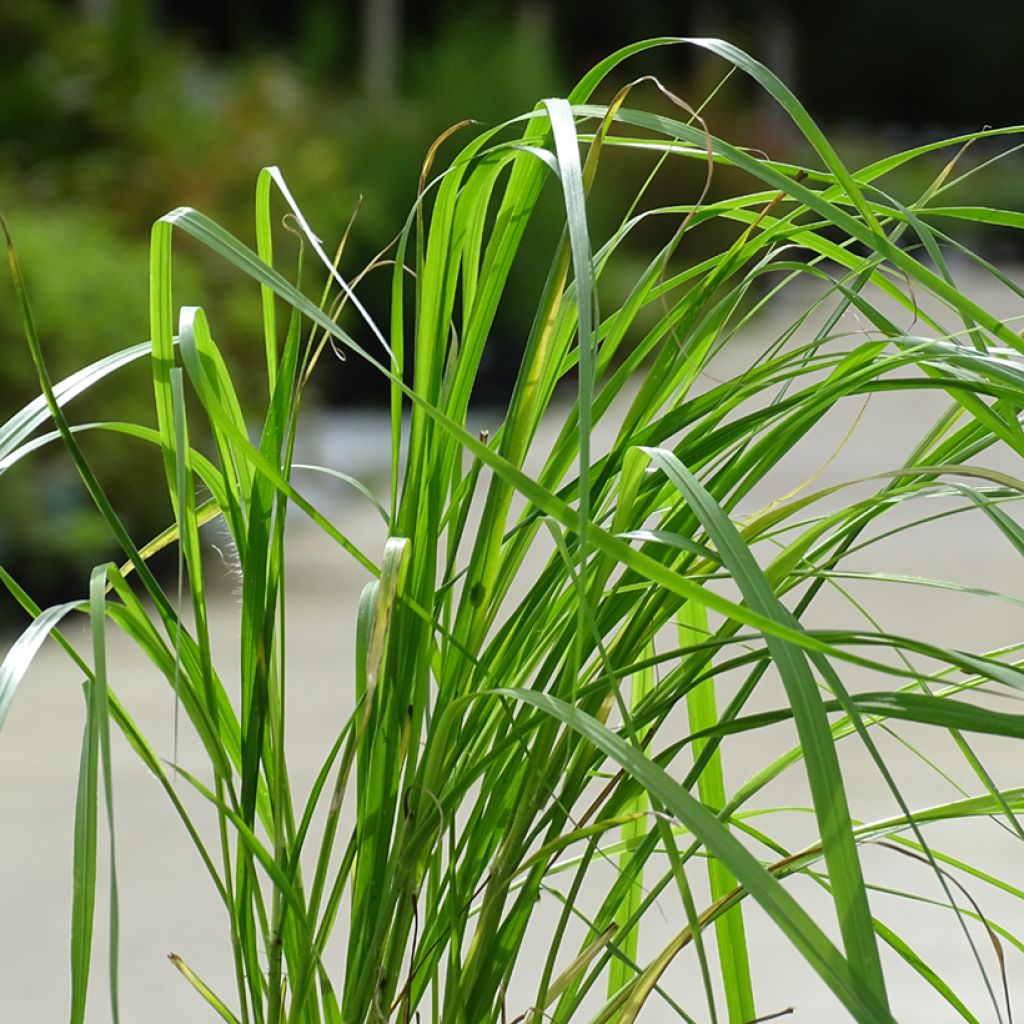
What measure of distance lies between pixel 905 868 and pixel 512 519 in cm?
389

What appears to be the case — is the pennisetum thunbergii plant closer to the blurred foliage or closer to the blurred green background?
the blurred green background

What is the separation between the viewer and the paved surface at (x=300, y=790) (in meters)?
2.49

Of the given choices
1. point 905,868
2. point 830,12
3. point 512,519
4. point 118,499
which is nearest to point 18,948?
point 905,868

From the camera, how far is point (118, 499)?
16.7 feet

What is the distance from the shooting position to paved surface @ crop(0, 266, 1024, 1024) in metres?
2.49

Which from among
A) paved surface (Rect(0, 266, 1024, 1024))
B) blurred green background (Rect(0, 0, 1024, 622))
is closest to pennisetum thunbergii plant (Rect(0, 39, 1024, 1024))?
blurred green background (Rect(0, 0, 1024, 622))

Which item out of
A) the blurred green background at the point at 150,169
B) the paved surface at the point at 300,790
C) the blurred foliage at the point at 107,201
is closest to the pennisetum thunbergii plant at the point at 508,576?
the blurred green background at the point at 150,169

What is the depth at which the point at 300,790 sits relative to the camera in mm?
3439

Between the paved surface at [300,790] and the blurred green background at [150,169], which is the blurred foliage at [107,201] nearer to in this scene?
the blurred green background at [150,169]

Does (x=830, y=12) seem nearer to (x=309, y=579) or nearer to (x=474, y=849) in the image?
(x=309, y=579)

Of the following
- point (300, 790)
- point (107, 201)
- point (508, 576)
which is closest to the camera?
point (508, 576)

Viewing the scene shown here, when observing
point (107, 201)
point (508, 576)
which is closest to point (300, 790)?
point (508, 576)

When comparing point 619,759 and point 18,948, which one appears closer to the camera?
point 619,759

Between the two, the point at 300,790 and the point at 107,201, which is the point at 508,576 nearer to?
the point at 300,790
